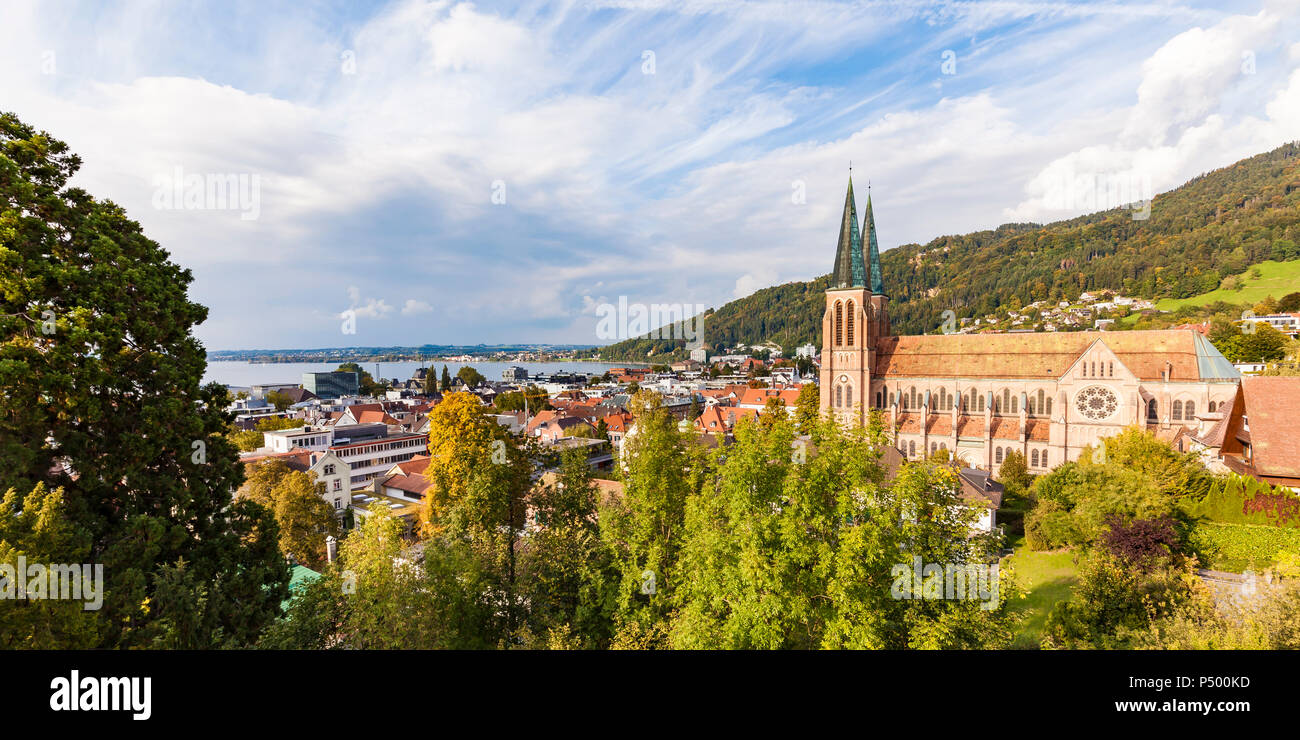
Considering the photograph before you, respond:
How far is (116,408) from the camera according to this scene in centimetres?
1195

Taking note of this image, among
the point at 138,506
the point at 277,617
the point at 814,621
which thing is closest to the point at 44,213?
the point at 138,506

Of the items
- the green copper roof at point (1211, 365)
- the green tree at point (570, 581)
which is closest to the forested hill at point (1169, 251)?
the green copper roof at point (1211, 365)

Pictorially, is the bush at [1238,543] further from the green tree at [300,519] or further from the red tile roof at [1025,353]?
the green tree at [300,519]

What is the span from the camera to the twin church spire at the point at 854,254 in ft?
177

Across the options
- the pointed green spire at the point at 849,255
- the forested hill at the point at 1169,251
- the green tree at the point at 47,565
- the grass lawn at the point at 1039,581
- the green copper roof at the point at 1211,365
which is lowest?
the grass lawn at the point at 1039,581

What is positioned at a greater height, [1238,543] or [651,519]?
[651,519]

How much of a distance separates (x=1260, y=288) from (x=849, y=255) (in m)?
125

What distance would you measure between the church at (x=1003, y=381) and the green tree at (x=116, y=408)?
3272cm

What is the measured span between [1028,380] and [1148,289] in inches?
5223

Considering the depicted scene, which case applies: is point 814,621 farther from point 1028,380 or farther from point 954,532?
point 1028,380

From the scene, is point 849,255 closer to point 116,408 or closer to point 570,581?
point 570,581

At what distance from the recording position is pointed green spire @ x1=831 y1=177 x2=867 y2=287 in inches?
2122

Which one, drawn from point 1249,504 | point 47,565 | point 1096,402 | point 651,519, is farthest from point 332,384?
point 1249,504

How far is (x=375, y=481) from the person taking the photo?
40.5m
